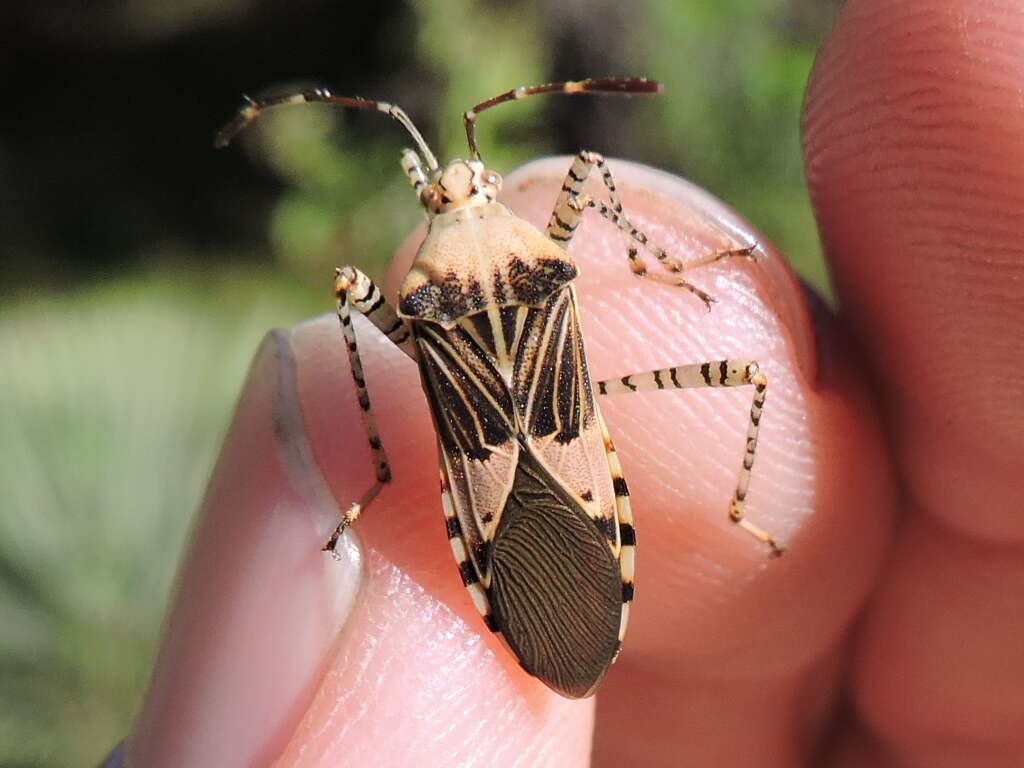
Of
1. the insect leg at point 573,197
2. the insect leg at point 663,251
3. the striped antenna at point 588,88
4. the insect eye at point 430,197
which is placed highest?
the striped antenna at point 588,88

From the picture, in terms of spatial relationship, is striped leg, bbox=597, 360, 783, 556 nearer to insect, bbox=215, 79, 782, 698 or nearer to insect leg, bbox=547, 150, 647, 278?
insect, bbox=215, 79, 782, 698

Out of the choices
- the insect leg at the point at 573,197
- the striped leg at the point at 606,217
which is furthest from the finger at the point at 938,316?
the insect leg at the point at 573,197

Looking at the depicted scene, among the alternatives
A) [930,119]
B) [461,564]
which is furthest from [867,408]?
[461,564]

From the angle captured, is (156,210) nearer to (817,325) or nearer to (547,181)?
(547,181)

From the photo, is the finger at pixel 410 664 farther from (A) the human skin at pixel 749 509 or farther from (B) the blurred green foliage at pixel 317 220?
(B) the blurred green foliage at pixel 317 220

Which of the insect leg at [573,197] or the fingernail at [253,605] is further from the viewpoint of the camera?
the insect leg at [573,197]

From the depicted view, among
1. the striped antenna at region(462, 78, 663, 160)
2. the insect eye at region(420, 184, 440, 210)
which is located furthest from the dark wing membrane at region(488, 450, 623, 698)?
the striped antenna at region(462, 78, 663, 160)

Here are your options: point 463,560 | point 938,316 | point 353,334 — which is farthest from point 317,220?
point 938,316
